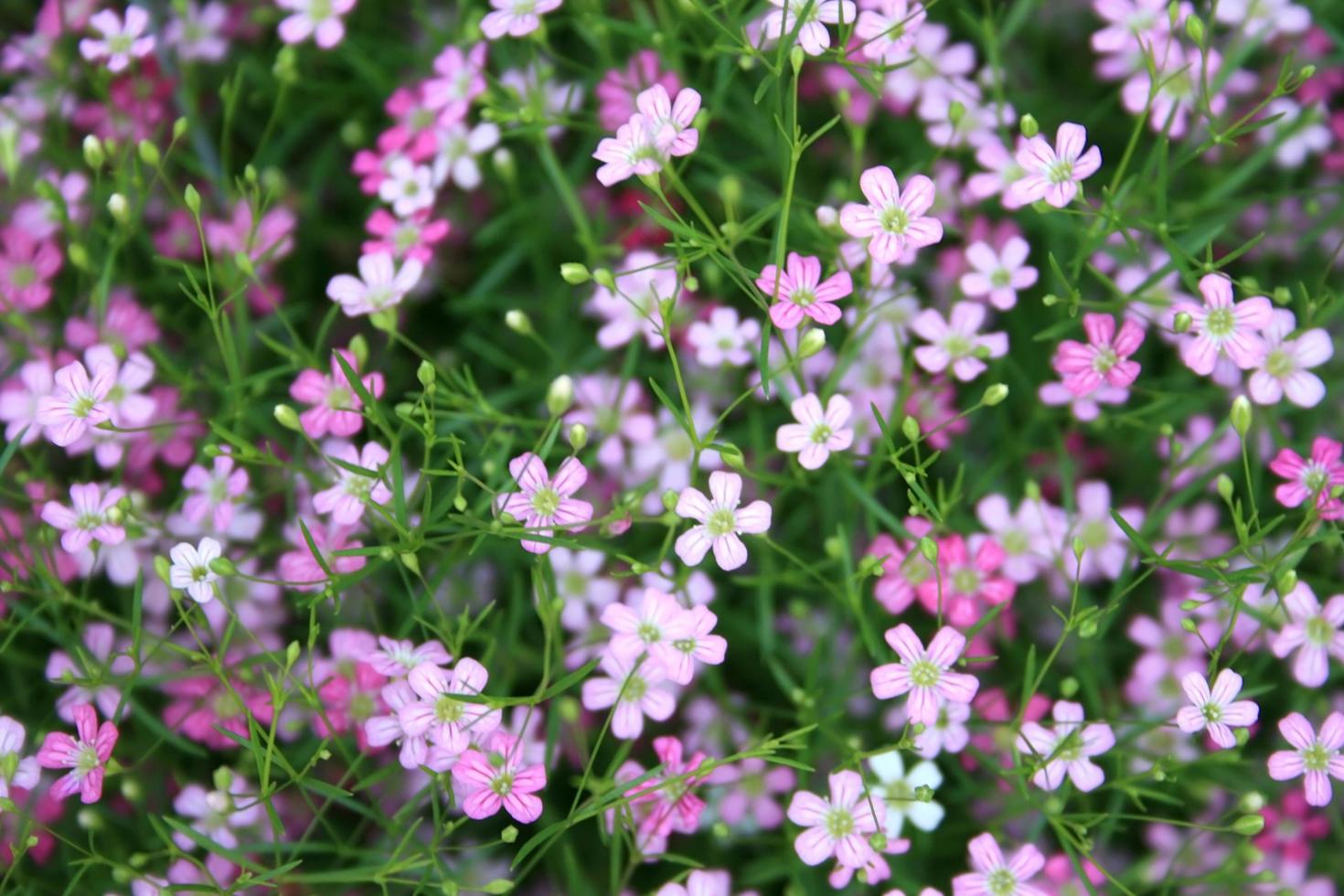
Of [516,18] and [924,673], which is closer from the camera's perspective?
[924,673]

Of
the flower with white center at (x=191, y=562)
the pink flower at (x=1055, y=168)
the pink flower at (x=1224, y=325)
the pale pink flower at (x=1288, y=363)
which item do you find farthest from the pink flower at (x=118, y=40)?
the pale pink flower at (x=1288, y=363)

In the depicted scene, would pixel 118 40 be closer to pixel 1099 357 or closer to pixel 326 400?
pixel 326 400

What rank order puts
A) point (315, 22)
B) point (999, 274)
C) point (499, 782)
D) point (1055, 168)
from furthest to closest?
1. point (315, 22)
2. point (999, 274)
3. point (1055, 168)
4. point (499, 782)

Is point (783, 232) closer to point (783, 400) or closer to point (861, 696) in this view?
point (783, 400)

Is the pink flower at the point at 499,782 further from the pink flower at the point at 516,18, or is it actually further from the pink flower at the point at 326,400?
the pink flower at the point at 516,18

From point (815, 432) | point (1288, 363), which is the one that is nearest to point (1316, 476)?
point (1288, 363)

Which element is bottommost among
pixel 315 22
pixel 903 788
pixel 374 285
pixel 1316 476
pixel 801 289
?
pixel 903 788

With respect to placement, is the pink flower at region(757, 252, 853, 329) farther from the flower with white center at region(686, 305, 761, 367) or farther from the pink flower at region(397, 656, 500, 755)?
the pink flower at region(397, 656, 500, 755)

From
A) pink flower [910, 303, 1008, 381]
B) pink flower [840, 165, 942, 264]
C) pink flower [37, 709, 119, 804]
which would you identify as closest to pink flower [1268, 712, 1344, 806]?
pink flower [910, 303, 1008, 381]
